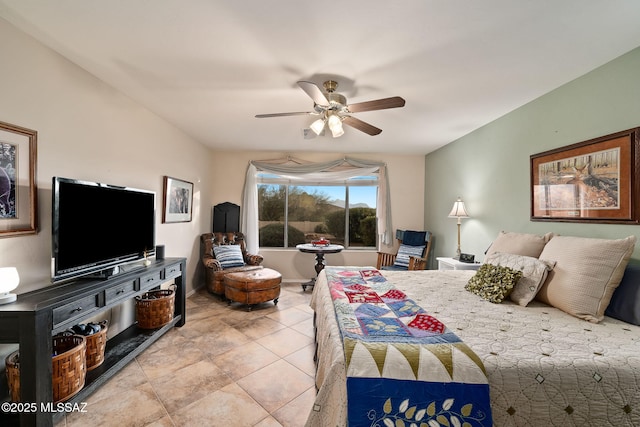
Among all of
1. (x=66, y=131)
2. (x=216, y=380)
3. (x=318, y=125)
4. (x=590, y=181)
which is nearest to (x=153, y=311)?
(x=216, y=380)

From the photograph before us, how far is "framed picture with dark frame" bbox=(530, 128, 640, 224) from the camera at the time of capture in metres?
1.79

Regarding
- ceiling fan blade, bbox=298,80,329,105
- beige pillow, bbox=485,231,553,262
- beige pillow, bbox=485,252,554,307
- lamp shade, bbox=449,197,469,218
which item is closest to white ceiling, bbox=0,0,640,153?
ceiling fan blade, bbox=298,80,329,105

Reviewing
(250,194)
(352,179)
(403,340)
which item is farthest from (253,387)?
(352,179)

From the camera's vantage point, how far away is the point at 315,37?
5.55 ft

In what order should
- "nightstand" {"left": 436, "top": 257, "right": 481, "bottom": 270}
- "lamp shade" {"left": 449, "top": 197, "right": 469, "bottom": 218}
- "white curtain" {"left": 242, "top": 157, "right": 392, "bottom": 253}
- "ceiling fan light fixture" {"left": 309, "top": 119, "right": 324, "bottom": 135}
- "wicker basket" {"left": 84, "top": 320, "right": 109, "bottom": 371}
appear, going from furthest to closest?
1. "white curtain" {"left": 242, "top": 157, "right": 392, "bottom": 253}
2. "lamp shade" {"left": 449, "top": 197, "right": 469, "bottom": 218}
3. "nightstand" {"left": 436, "top": 257, "right": 481, "bottom": 270}
4. "ceiling fan light fixture" {"left": 309, "top": 119, "right": 324, "bottom": 135}
5. "wicker basket" {"left": 84, "top": 320, "right": 109, "bottom": 371}

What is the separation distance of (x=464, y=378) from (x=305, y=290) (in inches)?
139

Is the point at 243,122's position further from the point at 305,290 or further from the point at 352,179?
the point at 305,290

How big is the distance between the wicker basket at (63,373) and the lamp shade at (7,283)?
1.37 ft

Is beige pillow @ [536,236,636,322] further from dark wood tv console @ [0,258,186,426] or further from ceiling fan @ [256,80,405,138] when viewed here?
dark wood tv console @ [0,258,186,426]

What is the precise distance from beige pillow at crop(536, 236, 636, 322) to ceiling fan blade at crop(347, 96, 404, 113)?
5.32 ft

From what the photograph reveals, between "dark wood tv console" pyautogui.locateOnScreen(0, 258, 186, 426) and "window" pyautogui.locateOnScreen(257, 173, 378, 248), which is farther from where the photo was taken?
"window" pyautogui.locateOnScreen(257, 173, 378, 248)

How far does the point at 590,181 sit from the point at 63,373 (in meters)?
4.00

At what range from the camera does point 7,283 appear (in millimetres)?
1461

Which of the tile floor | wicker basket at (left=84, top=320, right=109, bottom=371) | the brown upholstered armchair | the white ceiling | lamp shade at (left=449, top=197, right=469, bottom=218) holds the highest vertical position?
the white ceiling
